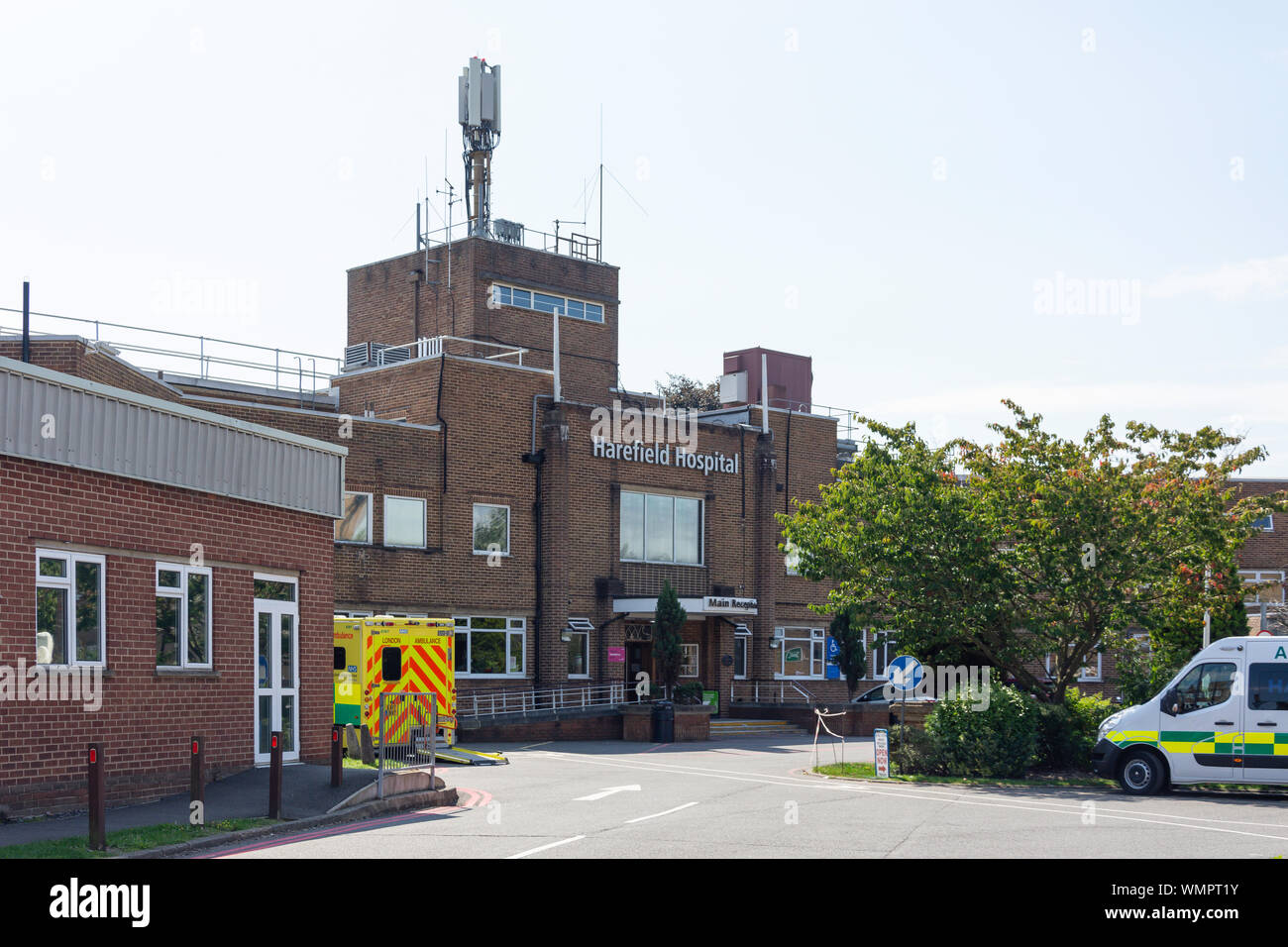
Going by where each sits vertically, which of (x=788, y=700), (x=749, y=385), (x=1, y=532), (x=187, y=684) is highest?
(x=749, y=385)

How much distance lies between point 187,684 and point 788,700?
28.9 m

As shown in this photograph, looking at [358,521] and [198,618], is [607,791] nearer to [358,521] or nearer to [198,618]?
[198,618]

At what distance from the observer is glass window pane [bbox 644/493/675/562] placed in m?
41.4

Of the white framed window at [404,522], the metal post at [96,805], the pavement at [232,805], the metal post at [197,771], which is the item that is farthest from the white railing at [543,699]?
the metal post at [96,805]

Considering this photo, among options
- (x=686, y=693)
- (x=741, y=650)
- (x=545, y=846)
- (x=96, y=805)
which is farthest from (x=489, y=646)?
(x=96, y=805)

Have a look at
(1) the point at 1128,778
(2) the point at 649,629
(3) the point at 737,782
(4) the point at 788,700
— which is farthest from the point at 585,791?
(4) the point at 788,700

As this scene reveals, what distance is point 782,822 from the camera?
16.2 m

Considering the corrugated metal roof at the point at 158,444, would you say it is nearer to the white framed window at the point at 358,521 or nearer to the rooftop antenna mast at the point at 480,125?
the white framed window at the point at 358,521

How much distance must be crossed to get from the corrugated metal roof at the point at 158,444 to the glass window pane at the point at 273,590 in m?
1.09

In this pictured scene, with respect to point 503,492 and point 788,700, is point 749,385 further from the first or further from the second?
point 503,492

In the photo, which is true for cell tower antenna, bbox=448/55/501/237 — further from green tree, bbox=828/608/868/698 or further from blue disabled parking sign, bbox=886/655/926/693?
blue disabled parking sign, bbox=886/655/926/693

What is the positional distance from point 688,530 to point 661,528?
1.14 m
